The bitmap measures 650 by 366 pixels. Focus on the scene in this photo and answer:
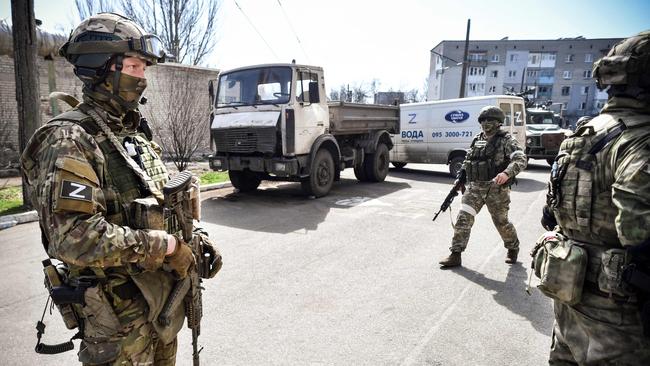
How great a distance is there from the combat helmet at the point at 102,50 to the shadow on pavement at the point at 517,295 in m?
3.14

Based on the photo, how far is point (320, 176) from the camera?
7.66 metres

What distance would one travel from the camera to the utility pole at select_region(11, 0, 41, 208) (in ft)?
18.4

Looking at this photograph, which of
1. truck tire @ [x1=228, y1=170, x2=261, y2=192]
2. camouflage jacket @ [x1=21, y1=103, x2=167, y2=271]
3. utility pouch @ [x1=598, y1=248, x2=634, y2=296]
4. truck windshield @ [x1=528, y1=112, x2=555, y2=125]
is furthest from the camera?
truck windshield @ [x1=528, y1=112, x2=555, y2=125]

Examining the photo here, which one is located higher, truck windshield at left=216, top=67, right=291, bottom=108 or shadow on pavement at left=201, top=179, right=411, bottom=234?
truck windshield at left=216, top=67, right=291, bottom=108

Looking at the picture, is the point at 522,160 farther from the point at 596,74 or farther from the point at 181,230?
the point at 181,230

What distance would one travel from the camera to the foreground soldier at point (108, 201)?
4.30 ft

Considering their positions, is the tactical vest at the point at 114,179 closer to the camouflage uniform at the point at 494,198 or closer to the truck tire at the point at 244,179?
the camouflage uniform at the point at 494,198

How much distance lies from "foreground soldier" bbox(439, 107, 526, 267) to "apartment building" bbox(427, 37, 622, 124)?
5224 centimetres

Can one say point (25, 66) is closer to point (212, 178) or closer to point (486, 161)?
point (212, 178)

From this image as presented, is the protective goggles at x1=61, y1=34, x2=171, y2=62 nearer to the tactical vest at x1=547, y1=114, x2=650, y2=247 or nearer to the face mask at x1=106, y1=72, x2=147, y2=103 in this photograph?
the face mask at x1=106, y1=72, x2=147, y2=103

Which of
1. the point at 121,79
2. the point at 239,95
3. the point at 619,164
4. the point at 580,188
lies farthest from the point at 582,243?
the point at 239,95

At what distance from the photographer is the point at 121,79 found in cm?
159

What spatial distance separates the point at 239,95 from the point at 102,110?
6.07 meters

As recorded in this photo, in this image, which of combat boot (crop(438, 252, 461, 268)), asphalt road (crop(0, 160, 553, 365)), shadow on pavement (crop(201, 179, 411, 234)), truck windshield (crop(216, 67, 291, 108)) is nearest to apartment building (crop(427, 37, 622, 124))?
shadow on pavement (crop(201, 179, 411, 234))
